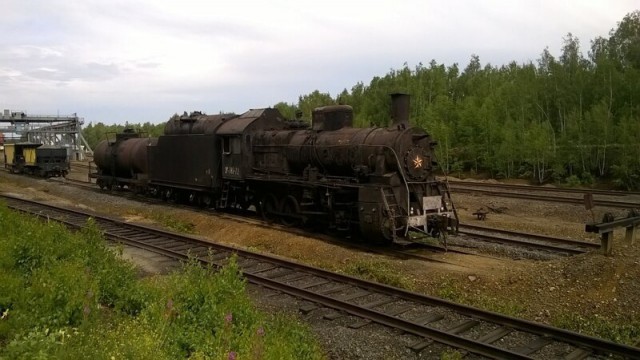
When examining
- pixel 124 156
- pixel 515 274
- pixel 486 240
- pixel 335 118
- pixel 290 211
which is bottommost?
pixel 486 240

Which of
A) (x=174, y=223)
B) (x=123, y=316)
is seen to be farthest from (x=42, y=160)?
(x=123, y=316)

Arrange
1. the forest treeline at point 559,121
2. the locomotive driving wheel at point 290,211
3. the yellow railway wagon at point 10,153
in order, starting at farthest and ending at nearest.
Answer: the yellow railway wagon at point 10,153, the forest treeline at point 559,121, the locomotive driving wheel at point 290,211

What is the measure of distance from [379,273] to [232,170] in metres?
8.57

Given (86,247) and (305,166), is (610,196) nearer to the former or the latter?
(305,166)

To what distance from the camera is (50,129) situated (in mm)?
75250

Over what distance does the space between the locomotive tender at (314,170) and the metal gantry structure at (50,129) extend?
5920 centimetres

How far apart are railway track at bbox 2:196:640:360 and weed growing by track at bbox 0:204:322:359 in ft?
4.55

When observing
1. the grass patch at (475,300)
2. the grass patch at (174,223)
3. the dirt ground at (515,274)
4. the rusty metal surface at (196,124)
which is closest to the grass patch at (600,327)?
the dirt ground at (515,274)

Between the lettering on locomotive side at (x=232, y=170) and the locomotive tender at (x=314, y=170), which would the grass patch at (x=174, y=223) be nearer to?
the locomotive tender at (x=314, y=170)

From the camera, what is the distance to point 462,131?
1694 inches

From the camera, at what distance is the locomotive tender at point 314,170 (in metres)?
12.6

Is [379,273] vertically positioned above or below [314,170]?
below

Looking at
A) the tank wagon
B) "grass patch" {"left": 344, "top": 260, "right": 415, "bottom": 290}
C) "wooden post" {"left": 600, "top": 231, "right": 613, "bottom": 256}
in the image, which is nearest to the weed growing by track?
"grass patch" {"left": 344, "top": 260, "right": 415, "bottom": 290}

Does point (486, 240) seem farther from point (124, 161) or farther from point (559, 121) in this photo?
point (559, 121)
